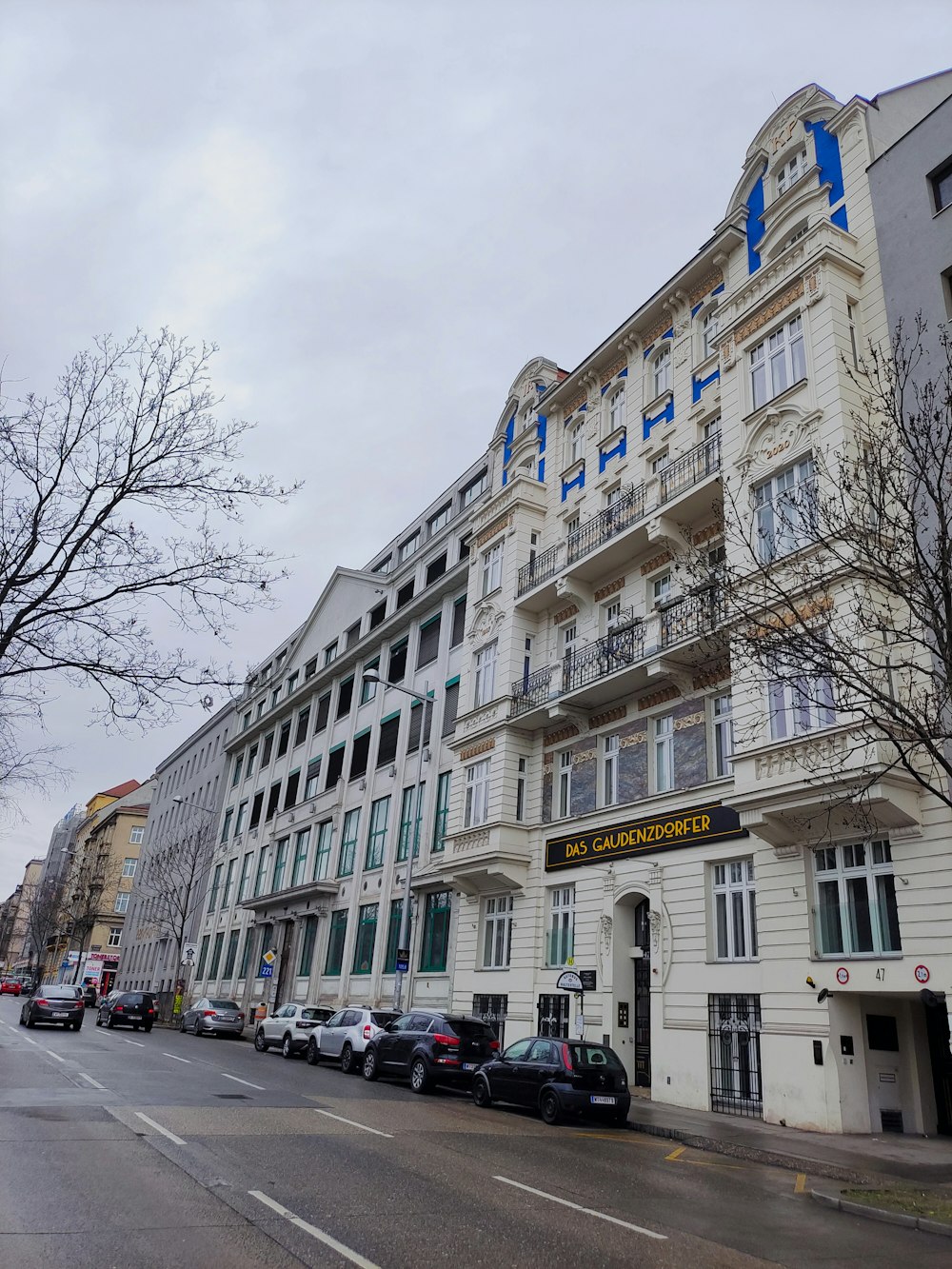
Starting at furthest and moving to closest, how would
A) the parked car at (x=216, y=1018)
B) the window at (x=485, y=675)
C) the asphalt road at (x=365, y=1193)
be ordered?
the parked car at (x=216, y=1018) < the window at (x=485, y=675) < the asphalt road at (x=365, y=1193)

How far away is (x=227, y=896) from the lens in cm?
5184

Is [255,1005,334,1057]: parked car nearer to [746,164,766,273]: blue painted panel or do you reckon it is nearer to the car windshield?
the car windshield

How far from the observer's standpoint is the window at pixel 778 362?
753 inches

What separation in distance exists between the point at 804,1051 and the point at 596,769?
885cm

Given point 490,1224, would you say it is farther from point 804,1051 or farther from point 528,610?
point 528,610

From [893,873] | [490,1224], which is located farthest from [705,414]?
[490,1224]

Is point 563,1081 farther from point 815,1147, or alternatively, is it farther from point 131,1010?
point 131,1010

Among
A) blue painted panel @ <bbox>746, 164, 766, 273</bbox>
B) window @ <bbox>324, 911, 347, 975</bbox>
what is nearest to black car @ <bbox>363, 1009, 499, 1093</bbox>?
window @ <bbox>324, 911, 347, 975</bbox>

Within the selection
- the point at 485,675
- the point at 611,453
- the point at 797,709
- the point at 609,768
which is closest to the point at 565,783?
the point at 609,768

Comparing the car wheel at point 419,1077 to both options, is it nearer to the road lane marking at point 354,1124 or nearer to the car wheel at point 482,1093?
the car wheel at point 482,1093

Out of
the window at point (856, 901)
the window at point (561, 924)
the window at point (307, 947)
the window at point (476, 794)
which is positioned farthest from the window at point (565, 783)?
the window at point (307, 947)

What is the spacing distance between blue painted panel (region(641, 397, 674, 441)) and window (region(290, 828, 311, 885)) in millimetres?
25410

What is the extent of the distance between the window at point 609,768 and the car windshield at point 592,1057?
745cm

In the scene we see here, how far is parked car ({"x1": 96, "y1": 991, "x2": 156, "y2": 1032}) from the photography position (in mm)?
35562
